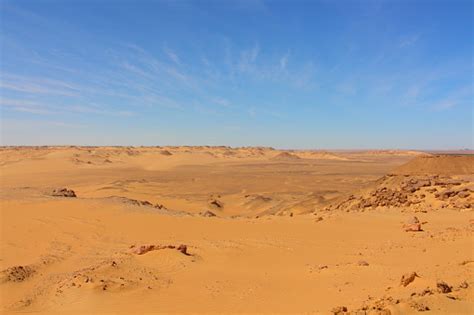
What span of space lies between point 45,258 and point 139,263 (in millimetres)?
2349

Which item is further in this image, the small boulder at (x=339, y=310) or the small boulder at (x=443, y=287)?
the small boulder at (x=443, y=287)

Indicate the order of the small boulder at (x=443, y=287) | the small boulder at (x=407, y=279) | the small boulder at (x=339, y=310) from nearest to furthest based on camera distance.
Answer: the small boulder at (x=339, y=310), the small boulder at (x=443, y=287), the small boulder at (x=407, y=279)

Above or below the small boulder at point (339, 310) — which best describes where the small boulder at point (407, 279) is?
above

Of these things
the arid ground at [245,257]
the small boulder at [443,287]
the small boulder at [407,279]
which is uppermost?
the small boulder at [443,287]

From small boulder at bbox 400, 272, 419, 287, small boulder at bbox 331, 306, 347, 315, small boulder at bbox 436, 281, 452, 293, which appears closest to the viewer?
small boulder at bbox 331, 306, 347, 315

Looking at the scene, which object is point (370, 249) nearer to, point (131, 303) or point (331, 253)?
point (331, 253)

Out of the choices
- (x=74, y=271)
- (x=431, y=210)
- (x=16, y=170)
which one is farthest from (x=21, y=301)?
(x=16, y=170)

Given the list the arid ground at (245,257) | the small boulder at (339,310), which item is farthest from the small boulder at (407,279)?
the small boulder at (339,310)

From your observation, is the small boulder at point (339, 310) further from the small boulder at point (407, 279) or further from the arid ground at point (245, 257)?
the small boulder at point (407, 279)

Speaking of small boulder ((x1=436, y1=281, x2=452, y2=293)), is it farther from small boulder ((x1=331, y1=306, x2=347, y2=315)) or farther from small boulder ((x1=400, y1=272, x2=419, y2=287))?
small boulder ((x1=331, y1=306, x2=347, y2=315))

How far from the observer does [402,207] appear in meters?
14.7

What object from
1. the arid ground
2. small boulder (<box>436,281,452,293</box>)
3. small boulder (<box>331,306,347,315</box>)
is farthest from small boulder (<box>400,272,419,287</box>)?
small boulder (<box>331,306,347,315</box>)

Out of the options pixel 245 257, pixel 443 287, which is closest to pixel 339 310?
pixel 443 287

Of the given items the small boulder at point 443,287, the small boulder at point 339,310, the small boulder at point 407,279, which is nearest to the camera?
the small boulder at point 339,310
